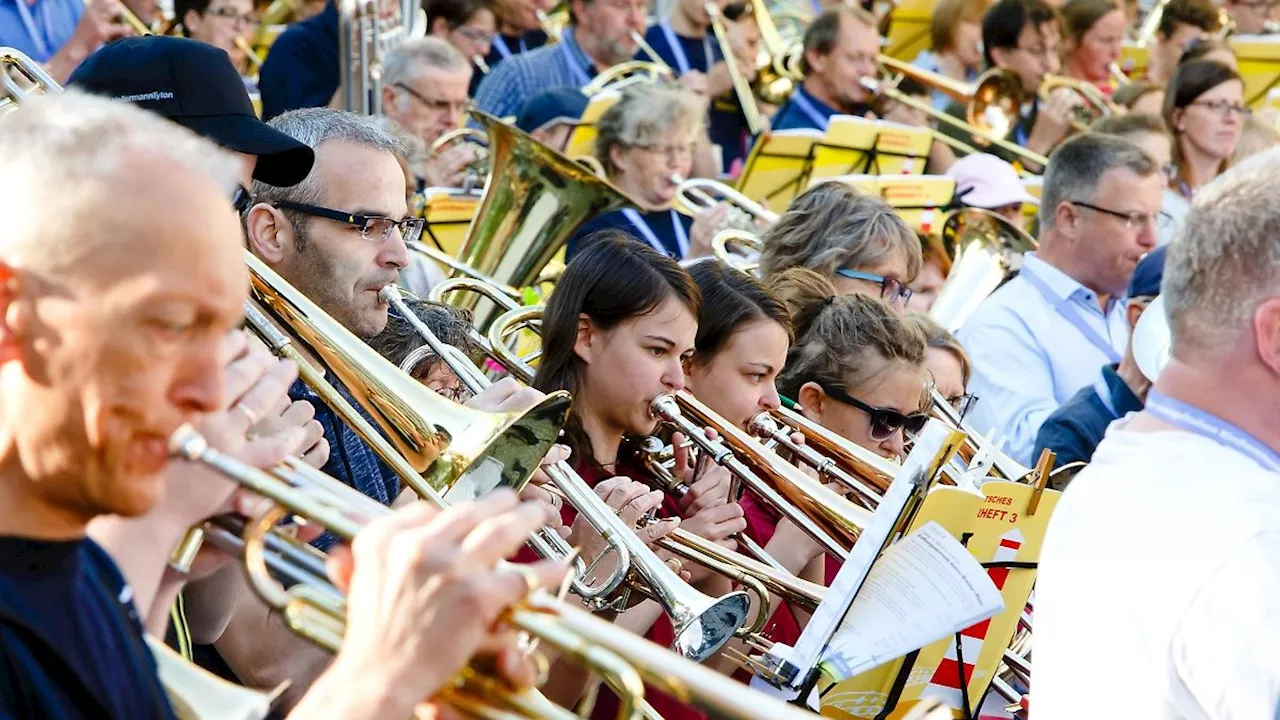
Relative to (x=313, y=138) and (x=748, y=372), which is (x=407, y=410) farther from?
(x=748, y=372)

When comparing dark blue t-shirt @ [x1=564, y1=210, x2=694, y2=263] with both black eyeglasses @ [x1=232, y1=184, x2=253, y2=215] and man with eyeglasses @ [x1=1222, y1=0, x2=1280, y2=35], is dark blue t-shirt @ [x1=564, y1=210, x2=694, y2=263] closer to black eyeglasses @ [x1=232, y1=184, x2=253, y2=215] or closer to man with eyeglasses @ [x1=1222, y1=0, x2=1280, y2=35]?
black eyeglasses @ [x1=232, y1=184, x2=253, y2=215]

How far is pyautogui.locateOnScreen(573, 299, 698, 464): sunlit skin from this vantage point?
3756 mm

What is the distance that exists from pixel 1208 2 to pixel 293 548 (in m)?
10.2

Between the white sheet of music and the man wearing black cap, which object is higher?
the man wearing black cap

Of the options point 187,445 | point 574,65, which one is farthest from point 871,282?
point 574,65

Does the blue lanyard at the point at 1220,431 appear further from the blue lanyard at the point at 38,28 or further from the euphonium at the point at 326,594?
the blue lanyard at the point at 38,28

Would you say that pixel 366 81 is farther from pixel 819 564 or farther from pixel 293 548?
pixel 293 548

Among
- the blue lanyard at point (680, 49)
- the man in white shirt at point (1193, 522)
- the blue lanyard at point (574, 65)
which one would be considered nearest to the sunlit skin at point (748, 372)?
the man in white shirt at point (1193, 522)

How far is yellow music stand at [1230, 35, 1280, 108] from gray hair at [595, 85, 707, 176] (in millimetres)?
4676

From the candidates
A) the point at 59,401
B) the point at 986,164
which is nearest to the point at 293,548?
the point at 59,401

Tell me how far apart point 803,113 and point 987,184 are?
1.92 metres

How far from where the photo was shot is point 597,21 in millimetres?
8984

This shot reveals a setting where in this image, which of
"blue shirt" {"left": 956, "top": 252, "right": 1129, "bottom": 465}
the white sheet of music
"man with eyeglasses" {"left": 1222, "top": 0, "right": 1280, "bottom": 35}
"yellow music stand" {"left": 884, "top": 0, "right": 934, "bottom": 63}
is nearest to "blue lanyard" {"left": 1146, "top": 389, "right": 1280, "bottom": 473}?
the white sheet of music

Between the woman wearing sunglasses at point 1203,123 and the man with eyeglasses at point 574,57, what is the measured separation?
2.76 metres
